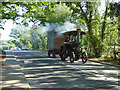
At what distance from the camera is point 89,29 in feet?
78.7

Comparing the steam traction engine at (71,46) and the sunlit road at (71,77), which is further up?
the steam traction engine at (71,46)

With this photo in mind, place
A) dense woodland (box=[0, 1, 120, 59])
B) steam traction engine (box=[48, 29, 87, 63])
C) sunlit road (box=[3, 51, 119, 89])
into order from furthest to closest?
dense woodland (box=[0, 1, 120, 59]) → steam traction engine (box=[48, 29, 87, 63]) → sunlit road (box=[3, 51, 119, 89])

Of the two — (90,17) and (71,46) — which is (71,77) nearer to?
(71,46)

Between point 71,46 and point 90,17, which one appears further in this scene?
point 90,17

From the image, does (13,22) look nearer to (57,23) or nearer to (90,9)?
(57,23)

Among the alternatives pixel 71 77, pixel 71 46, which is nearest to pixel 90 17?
pixel 71 46

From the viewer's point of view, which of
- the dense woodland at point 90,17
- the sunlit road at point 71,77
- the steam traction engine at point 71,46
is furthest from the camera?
the dense woodland at point 90,17

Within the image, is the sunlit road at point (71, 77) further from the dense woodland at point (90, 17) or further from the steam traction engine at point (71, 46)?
the dense woodland at point (90, 17)

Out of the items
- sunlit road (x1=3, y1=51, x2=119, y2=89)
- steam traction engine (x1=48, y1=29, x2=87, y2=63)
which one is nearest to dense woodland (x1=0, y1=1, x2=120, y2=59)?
steam traction engine (x1=48, y1=29, x2=87, y2=63)

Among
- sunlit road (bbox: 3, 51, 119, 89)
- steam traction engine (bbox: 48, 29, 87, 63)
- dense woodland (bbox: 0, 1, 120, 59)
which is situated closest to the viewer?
sunlit road (bbox: 3, 51, 119, 89)

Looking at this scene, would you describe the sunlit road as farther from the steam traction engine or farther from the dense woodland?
the dense woodland

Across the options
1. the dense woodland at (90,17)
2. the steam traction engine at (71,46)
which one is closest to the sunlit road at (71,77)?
the steam traction engine at (71,46)

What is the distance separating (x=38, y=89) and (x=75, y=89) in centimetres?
131

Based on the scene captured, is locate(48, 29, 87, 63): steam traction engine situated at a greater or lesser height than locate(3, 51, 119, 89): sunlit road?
greater
